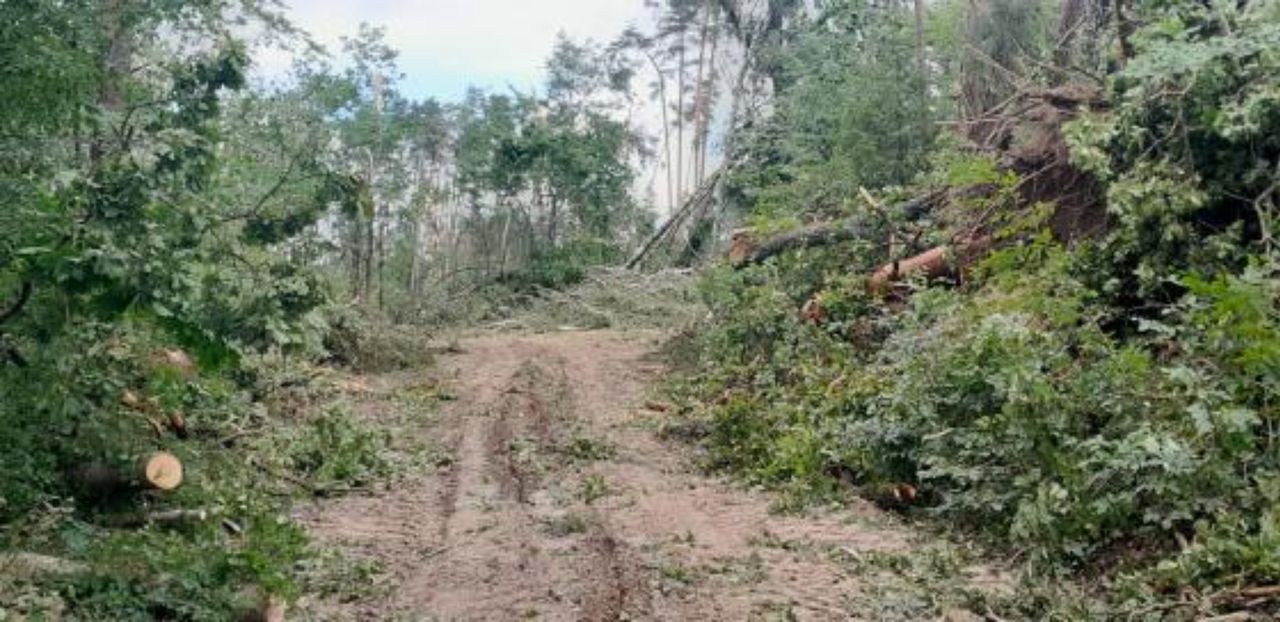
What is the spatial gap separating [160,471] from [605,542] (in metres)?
2.65

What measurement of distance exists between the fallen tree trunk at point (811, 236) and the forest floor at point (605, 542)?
3556 millimetres

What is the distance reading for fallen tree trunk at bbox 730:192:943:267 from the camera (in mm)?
11875

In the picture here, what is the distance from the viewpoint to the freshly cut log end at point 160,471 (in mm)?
6191

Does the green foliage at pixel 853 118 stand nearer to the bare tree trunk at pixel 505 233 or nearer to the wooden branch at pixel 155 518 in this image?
the wooden branch at pixel 155 518

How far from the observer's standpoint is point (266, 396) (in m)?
10.1

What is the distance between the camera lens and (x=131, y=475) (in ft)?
20.4

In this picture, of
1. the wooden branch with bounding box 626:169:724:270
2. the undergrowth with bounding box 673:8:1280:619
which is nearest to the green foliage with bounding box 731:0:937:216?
the wooden branch with bounding box 626:169:724:270

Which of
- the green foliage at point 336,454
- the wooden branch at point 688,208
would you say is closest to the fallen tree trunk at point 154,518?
the green foliage at point 336,454

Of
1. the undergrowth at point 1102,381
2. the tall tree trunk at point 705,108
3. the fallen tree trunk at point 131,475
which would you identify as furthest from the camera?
the tall tree trunk at point 705,108

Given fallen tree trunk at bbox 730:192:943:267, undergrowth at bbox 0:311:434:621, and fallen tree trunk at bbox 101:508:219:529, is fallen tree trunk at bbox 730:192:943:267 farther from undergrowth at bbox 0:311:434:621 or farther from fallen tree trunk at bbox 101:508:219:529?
fallen tree trunk at bbox 101:508:219:529

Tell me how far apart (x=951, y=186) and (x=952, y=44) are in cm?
562

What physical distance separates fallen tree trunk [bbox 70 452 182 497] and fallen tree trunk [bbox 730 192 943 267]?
8.09m

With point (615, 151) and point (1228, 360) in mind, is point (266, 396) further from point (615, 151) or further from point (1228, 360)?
point (615, 151)

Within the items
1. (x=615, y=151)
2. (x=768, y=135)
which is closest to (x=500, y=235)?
(x=615, y=151)
